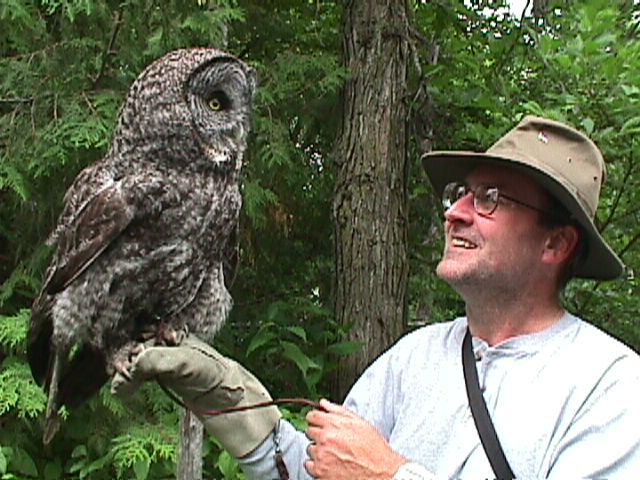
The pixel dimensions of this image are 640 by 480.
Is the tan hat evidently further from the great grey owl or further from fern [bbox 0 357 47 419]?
fern [bbox 0 357 47 419]

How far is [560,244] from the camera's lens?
6.79 ft

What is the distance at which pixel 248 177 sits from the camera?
3660mm

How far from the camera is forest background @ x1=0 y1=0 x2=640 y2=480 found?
3283 millimetres

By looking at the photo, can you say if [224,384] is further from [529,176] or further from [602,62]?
[602,62]

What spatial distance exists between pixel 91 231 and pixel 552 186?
1012 mm

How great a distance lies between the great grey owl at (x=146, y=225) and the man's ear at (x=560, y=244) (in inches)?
28.4

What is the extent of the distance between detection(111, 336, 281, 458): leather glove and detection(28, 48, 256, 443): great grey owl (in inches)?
3.5

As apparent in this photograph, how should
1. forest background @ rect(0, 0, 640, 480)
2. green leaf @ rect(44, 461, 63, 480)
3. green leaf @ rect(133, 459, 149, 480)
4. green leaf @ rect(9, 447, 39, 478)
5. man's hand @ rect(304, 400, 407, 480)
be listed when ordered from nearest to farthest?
1. man's hand @ rect(304, 400, 407, 480)
2. green leaf @ rect(133, 459, 149, 480)
3. forest background @ rect(0, 0, 640, 480)
4. green leaf @ rect(9, 447, 39, 478)
5. green leaf @ rect(44, 461, 63, 480)

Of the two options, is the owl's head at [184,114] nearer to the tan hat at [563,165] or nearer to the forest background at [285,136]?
the tan hat at [563,165]

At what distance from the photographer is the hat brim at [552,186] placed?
1.94m

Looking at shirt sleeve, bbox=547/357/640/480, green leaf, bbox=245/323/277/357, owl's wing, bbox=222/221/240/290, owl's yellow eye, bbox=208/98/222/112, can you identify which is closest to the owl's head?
owl's yellow eye, bbox=208/98/222/112

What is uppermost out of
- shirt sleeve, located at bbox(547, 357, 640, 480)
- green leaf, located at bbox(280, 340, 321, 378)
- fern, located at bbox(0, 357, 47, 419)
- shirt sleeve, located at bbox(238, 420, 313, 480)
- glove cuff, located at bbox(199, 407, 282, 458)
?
shirt sleeve, located at bbox(547, 357, 640, 480)

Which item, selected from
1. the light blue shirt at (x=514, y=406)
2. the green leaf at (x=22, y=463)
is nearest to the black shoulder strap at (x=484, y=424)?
the light blue shirt at (x=514, y=406)

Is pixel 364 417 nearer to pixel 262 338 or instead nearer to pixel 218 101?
pixel 218 101
